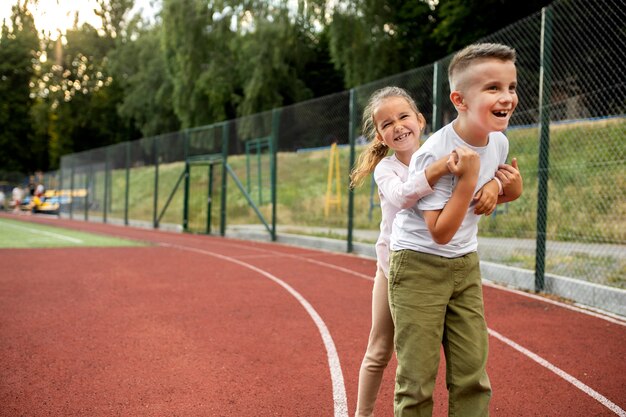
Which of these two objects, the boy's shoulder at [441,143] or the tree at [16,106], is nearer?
the boy's shoulder at [441,143]

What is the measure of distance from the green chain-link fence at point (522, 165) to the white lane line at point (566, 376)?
1.60 meters

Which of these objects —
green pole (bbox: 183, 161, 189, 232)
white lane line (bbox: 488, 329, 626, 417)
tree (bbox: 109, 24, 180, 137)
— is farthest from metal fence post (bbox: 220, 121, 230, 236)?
tree (bbox: 109, 24, 180, 137)

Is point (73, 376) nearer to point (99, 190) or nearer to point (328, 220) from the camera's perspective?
point (328, 220)

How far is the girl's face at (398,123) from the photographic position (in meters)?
2.90

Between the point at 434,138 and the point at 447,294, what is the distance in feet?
1.89

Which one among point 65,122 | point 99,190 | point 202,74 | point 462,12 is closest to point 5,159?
point 65,122

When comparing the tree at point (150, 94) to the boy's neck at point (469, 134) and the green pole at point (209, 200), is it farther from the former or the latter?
the boy's neck at point (469, 134)

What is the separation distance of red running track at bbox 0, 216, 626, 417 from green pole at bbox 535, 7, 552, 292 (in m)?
A: 0.43

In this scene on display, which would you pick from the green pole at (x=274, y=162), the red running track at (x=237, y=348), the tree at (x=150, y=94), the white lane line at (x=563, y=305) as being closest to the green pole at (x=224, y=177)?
the green pole at (x=274, y=162)

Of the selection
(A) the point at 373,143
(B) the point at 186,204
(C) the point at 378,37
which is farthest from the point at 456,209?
(C) the point at 378,37

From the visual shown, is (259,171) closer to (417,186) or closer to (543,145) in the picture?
(543,145)

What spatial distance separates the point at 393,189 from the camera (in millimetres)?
2574

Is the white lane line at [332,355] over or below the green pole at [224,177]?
below

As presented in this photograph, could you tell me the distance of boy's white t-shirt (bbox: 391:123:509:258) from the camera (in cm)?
236
